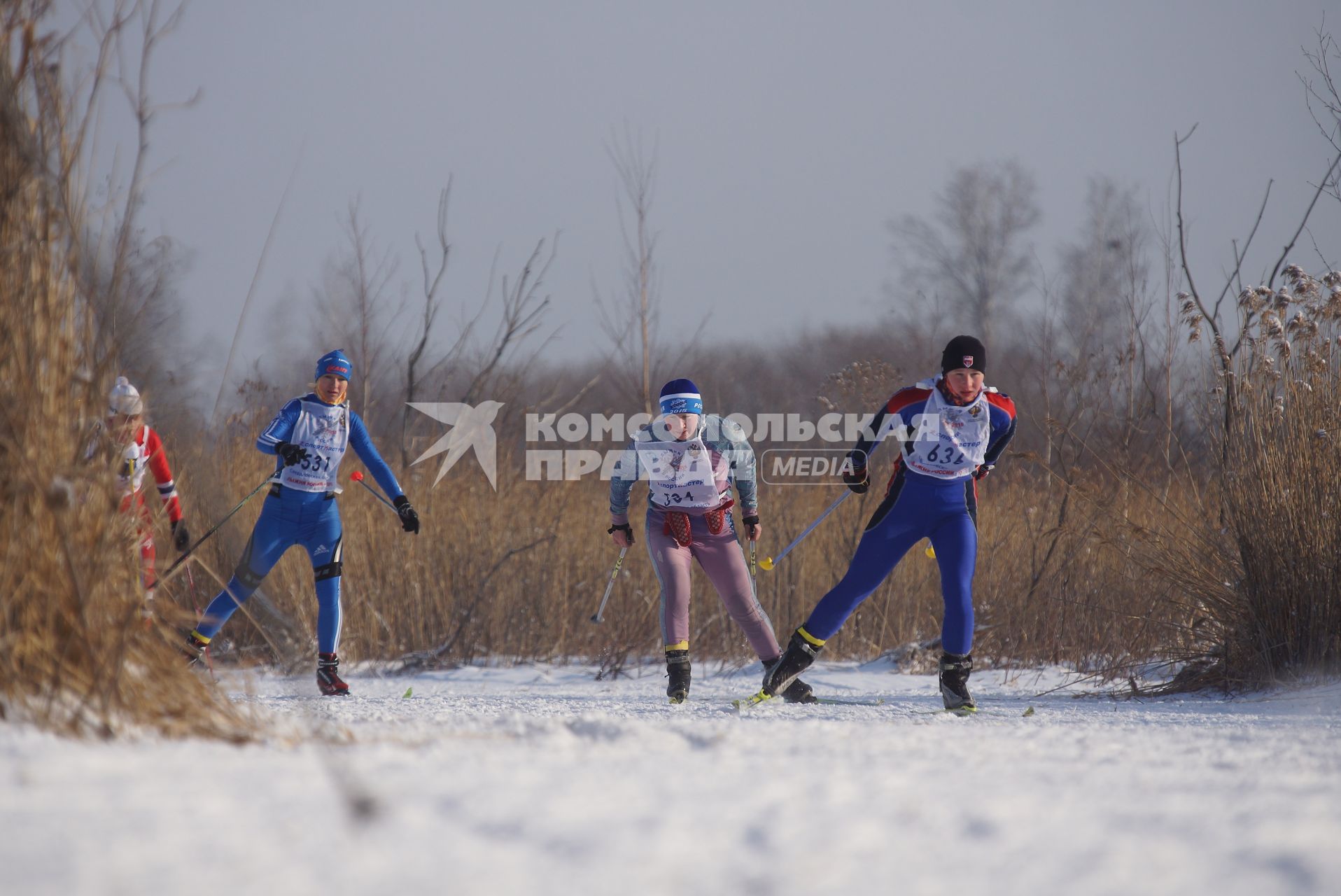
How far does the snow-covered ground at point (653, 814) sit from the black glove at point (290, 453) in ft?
13.4

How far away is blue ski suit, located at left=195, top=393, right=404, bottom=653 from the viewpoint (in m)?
6.68

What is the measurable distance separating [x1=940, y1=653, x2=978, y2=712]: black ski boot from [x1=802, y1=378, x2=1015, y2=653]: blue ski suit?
0.14 metres

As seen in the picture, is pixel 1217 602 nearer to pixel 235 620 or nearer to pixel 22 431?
pixel 22 431

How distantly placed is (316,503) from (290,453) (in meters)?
0.34

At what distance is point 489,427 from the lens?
29.2 feet

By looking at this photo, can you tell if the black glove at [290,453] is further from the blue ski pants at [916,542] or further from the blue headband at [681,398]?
the blue ski pants at [916,542]

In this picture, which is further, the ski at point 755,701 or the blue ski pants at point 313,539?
the blue ski pants at point 313,539

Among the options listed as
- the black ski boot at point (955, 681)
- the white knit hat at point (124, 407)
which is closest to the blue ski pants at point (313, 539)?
the white knit hat at point (124, 407)

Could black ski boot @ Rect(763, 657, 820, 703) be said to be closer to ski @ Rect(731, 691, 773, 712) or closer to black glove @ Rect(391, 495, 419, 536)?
ski @ Rect(731, 691, 773, 712)

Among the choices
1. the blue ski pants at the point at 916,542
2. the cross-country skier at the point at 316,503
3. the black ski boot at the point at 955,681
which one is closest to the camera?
the black ski boot at the point at 955,681

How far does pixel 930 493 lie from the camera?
220 inches

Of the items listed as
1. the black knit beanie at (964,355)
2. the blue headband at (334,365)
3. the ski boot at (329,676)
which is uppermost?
the blue headband at (334,365)

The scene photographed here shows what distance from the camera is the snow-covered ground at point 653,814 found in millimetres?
1612

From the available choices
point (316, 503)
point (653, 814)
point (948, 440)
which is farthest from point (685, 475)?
point (653, 814)
